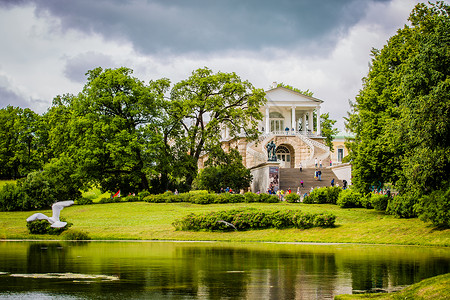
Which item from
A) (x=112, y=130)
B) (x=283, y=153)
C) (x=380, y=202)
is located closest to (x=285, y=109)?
(x=283, y=153)

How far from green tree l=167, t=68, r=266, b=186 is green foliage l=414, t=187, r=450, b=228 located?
88.8ft

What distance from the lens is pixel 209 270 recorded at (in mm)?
14109

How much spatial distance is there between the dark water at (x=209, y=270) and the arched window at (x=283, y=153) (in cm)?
4360

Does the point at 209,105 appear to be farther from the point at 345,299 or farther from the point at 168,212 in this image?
the point at 345,299

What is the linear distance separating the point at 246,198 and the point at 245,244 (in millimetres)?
17473

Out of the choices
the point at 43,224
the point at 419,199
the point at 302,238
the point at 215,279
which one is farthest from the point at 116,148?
the point at 215,279

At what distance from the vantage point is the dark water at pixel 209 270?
10883mm

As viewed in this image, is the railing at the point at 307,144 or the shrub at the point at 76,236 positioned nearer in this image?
the shrub at the point at 76,236

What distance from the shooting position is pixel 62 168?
4328 cm

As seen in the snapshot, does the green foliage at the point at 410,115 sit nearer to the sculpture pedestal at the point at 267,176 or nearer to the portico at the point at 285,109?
the sculpture pedestal at the point at 267,176

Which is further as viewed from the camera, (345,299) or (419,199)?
(419,199)

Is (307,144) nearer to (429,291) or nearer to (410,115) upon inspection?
(410,115)

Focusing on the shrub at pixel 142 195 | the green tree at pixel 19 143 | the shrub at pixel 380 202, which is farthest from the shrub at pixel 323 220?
the green tree at pixel 19 143

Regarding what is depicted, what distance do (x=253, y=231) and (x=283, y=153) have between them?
39956 mm
